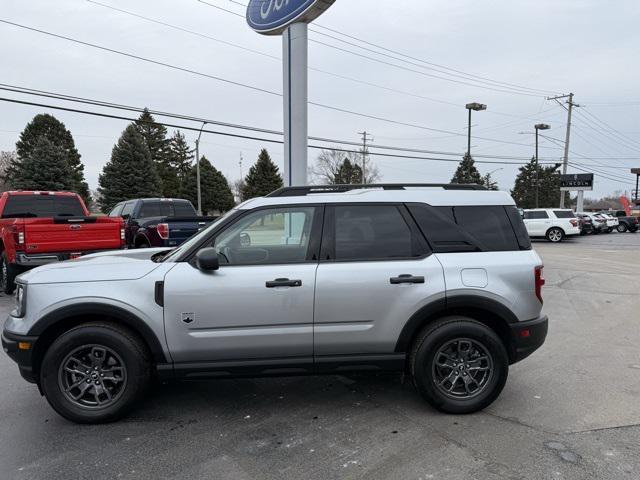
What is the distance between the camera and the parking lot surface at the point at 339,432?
3020 mm

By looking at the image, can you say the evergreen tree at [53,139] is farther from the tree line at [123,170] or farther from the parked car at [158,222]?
the parked car at [158,222]

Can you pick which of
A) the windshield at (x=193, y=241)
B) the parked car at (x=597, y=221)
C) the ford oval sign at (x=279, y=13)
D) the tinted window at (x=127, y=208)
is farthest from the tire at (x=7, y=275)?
the parked car at (x=597, y=221)

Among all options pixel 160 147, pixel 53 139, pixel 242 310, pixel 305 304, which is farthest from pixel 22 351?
pixel 160 147

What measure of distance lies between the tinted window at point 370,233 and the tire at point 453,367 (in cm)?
70

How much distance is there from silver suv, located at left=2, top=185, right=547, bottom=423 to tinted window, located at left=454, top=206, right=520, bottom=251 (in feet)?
0.03

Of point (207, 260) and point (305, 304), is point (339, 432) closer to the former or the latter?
point (305, 304)

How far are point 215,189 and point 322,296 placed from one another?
5411 cm

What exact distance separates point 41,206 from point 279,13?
7542 mm

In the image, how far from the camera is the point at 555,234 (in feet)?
83.3

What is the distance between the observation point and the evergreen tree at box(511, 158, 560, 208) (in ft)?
233

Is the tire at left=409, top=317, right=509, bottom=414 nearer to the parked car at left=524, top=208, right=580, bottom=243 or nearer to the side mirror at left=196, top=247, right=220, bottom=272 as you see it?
the side mirror at left=196, top=247, right=220, bottom=272

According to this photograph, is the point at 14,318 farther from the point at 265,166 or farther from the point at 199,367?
the point at 265,166

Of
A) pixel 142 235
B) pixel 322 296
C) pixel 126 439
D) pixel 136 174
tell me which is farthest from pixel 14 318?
pixel 136 174

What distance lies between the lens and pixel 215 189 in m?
55.8
